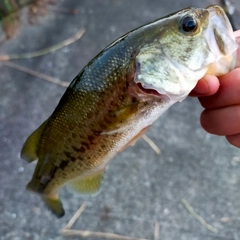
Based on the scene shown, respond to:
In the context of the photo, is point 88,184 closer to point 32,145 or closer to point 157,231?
point 32,145

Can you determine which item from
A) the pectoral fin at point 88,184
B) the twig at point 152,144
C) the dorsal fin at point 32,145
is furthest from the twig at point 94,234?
the dorsal fin at point 32,145

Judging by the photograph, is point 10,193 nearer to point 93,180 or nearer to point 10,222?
point 10,222

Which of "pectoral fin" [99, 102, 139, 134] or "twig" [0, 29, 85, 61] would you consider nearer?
"pectoral fin" [99, 102, 139, 134]

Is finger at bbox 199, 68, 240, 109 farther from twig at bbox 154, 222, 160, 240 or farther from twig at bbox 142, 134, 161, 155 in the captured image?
twig at bbox 142, 134, 161, 155

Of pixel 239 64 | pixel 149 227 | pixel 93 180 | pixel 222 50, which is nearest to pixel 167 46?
pixel 222 50

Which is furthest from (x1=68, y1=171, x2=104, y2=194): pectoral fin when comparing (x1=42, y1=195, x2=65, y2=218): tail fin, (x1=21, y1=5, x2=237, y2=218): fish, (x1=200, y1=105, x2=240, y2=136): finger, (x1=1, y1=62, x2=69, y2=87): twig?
(x1=1, y1=62, x2=69, y2=87): twig

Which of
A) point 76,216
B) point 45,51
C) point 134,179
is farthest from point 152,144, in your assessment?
point 45,51
